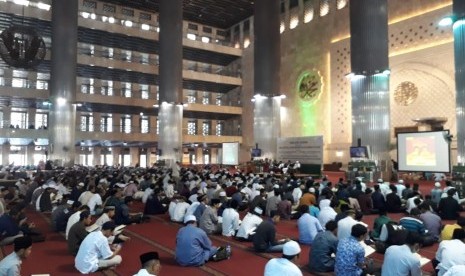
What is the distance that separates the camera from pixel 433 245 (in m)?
5.50

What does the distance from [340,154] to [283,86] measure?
6150 millimetres

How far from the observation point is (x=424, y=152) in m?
11.6

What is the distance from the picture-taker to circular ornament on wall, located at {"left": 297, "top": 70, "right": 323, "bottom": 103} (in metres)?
21.5

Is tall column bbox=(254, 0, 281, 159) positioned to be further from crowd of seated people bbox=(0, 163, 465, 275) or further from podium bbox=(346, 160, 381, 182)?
crowd of seated people bbox=(0, 163, 465, 275)

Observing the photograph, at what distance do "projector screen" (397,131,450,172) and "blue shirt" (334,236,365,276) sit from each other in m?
8.51

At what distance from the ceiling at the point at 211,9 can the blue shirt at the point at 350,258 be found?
77.5 ft

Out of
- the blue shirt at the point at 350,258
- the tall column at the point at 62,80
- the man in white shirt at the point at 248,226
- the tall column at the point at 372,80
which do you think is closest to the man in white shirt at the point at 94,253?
the man in white shirt at the point at 248,226

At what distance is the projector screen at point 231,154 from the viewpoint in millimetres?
20219

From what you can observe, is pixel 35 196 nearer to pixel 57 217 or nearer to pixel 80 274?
pixel 57 217

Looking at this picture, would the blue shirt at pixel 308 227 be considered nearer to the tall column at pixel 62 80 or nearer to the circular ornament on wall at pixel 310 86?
the tall column at pixel 62 80

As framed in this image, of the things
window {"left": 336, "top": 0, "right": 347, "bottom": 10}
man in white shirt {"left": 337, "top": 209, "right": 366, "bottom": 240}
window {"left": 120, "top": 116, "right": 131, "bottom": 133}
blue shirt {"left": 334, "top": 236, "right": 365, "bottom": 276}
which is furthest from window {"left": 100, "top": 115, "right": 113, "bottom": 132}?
blue shirt {"left": 334, "top": 236, "right": 365, "bottom": 276}

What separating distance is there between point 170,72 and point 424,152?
1352 centimetres

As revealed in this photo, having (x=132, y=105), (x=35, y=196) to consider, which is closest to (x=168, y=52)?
(x=132, y=105)

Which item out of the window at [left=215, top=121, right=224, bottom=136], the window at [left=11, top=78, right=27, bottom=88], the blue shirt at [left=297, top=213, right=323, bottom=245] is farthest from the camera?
the window at [left=215, top=121, right=224, bottom=136]
